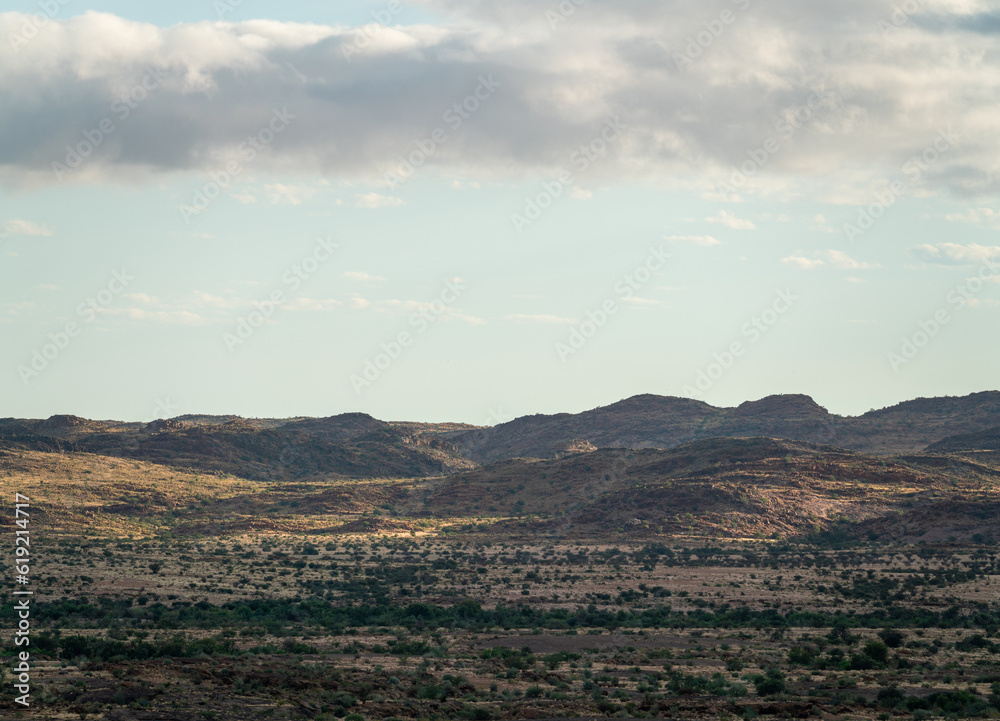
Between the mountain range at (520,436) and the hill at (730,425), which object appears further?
the hill at (730,425)

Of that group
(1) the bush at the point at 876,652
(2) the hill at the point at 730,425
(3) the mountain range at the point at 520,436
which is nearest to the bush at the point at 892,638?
(1) the bush at the point at 876,652

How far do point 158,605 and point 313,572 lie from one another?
1722cm

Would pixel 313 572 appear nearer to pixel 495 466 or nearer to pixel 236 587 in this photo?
pixel 236 587

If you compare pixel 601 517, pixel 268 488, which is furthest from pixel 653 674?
pixel 268 488

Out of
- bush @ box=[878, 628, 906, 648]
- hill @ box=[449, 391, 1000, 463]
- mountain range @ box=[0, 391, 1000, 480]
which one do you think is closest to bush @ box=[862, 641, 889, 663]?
bush @ box=[878, 628, 906, 648]

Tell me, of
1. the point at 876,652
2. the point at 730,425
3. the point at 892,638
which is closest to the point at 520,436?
the point at 730,425

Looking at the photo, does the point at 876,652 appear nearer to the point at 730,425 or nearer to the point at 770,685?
A: the point at 770,685

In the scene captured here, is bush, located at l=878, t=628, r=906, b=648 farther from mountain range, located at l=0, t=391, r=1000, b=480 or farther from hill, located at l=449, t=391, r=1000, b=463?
hill, located at l=449, t=391, r=1000, b=463

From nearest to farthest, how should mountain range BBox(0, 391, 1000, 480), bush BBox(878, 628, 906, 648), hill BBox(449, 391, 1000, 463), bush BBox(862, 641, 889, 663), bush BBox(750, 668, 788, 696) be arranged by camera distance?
bush BBox(750, 668, 788, 696)
bush BBox(862, 641, 889, 663)
bush BBox(878, 628, 906, 648)
mountain range BBox(0, 391, 1000, 480)
hill BBox(449, 391, 1000, 463)

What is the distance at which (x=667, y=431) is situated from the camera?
179 m

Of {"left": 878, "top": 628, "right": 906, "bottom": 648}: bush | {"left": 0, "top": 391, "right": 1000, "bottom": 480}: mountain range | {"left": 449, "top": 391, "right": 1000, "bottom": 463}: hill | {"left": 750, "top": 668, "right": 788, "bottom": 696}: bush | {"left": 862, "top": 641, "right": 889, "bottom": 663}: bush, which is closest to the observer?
{"left": 750, "top": 668, "right": 788, "bottom": 696}: bush

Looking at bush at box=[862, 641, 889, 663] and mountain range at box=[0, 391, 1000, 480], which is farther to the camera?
mountain range at box=[0, 391, 1000, 480]

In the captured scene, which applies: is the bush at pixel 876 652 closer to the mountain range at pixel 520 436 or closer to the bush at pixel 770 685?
the bush at pixel 770 685

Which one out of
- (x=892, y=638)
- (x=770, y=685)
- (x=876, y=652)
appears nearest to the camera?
(x=770, y=685)
